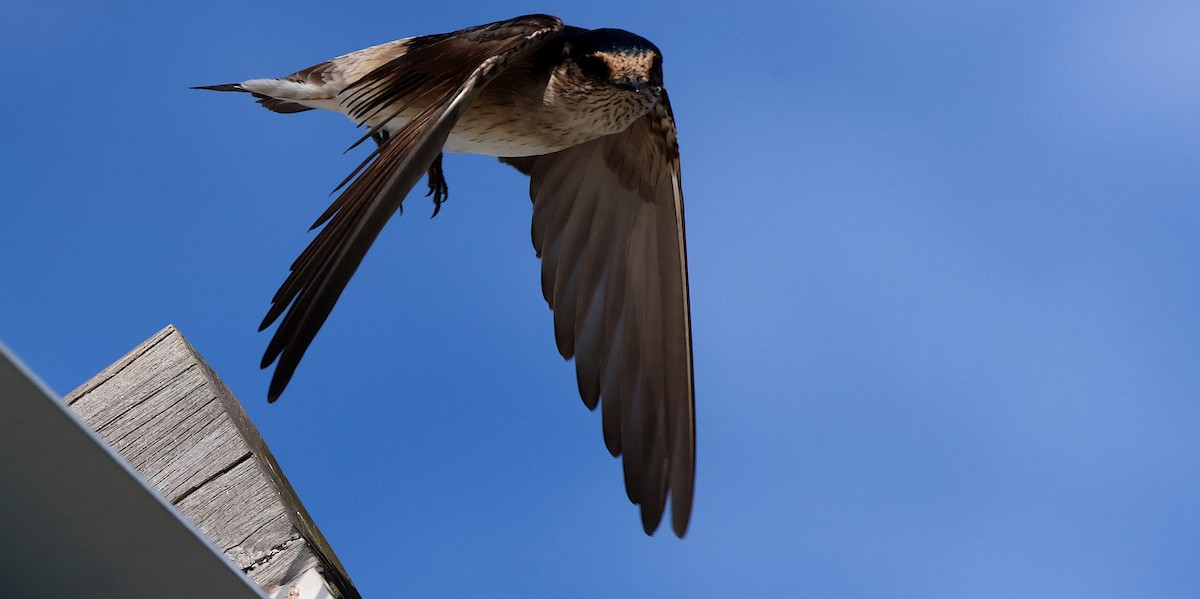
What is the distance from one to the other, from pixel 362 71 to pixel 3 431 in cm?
285

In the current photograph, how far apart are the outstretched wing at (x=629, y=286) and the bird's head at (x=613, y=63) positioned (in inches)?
12.3

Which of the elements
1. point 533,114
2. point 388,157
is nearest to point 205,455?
point 388,157

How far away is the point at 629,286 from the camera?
4.27 meters

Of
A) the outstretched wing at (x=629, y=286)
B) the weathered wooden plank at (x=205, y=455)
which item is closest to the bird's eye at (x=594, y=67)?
the outstretched wing at (x=629, y=286)

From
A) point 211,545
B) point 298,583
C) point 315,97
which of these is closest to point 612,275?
point 315,97

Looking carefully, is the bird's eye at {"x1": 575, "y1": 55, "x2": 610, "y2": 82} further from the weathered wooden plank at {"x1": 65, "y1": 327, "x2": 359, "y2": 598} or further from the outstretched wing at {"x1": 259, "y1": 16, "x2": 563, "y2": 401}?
the weathered wooden plank at {"x1": 65, "y1": 327, "x2": 359, "y2": 598}

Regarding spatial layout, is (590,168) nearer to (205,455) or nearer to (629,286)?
(629,286)

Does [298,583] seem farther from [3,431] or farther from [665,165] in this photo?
[665,165]

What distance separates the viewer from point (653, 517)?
3775 millimetres

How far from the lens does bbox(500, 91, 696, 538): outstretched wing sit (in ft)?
12.9

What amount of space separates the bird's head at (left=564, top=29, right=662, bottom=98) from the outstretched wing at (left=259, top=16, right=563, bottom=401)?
4.6 inches

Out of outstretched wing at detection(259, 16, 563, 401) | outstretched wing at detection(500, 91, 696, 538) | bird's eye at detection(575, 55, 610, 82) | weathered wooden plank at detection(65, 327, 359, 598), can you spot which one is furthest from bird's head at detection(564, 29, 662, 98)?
weathered wooden plank at detection(65, 327, 359, 598)

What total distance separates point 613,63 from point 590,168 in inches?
28.7

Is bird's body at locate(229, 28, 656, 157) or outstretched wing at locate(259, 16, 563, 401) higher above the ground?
bird's body at locate(229, 28, 656, 157)
